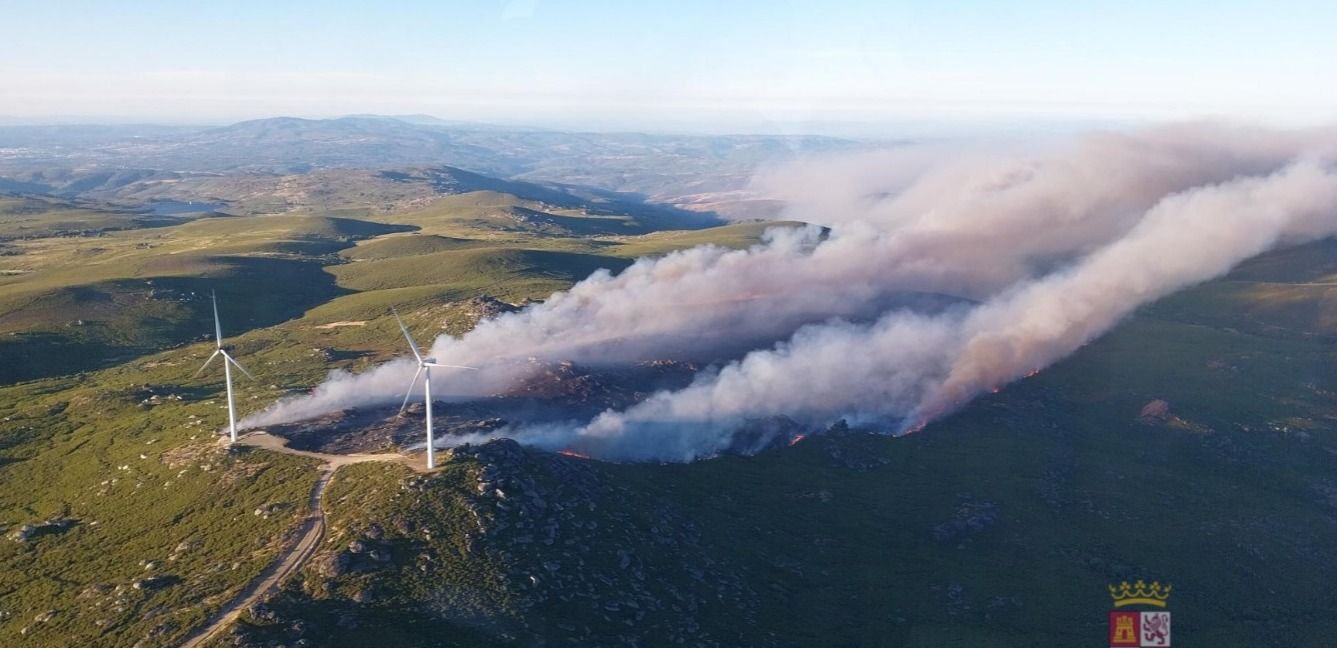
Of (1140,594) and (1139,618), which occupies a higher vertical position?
(1140,594)

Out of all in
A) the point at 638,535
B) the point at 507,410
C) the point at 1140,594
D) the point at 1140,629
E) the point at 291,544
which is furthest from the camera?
the point at 507,410

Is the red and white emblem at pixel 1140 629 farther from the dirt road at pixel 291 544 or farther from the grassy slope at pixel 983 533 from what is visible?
the dirt road at pixel 291 544

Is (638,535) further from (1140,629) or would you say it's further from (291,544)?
(1140,629)

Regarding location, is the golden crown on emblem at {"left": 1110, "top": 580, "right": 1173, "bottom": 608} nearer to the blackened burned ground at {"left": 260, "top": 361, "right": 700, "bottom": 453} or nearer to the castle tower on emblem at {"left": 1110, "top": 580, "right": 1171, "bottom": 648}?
the castle tower on emblem at {"left": 1110, "top": 580, "right": 1171, "bottom": 648}

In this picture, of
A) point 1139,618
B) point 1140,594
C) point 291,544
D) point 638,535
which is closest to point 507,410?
point 638,535

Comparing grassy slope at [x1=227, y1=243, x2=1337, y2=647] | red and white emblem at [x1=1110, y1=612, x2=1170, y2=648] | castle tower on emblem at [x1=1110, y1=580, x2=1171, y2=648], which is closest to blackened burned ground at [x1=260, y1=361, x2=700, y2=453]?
grassy slope at [x1=227, y1=243, x2=1337, y2=647]
